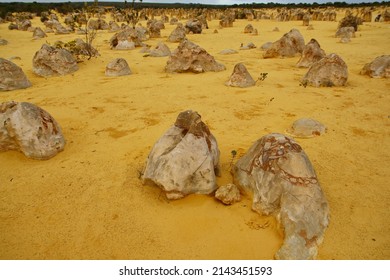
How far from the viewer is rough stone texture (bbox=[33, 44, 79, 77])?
8.40 m

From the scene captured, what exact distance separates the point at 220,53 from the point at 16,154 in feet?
28.7

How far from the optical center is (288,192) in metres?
2.89

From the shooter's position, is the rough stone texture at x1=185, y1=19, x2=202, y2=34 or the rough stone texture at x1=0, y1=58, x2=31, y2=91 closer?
the rough stone texture at x1=0, y1=58, x2=31, y2=91

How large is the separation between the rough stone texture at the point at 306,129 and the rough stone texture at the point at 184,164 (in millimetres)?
1826

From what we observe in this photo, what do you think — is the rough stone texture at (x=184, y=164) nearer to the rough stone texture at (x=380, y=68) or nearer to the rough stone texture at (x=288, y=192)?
the rough stone texture at (x=288, y=192)

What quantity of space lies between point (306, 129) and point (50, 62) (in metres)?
7.08

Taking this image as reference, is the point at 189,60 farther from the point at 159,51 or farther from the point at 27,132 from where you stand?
the point at 27,132

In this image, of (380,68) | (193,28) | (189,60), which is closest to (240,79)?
(189,60)

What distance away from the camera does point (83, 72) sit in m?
8.86

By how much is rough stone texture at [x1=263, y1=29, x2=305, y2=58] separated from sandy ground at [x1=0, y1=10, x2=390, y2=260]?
3.58 meters

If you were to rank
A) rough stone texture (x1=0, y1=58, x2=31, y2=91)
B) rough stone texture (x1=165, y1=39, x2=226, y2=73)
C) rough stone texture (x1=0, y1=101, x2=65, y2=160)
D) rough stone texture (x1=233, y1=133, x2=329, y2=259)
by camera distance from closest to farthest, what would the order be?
rough stone texture (x1=233, y1=133, x2=329, y2=259) < rough stone texture (x1=0, y1=101, x2=65, y2=160) < rough stone texture (x1=0, y1=58, x2=31, y2=91) < rough stone texture (x1=165, y1=39, x2=226, y2=73)

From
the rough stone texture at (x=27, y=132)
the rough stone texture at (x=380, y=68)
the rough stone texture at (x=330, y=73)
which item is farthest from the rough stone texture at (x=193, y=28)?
the rough stone texture at (x=27, y=132)

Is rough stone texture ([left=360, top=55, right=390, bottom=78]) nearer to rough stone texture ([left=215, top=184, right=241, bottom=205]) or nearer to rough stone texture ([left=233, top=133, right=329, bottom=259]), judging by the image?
rough stone texture ([left=233, top=133, right=329, bottom=259])

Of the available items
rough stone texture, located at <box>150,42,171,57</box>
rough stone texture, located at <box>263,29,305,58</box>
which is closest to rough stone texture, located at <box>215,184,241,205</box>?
rough stone texture, located at <box>263,29,305,58</box>
